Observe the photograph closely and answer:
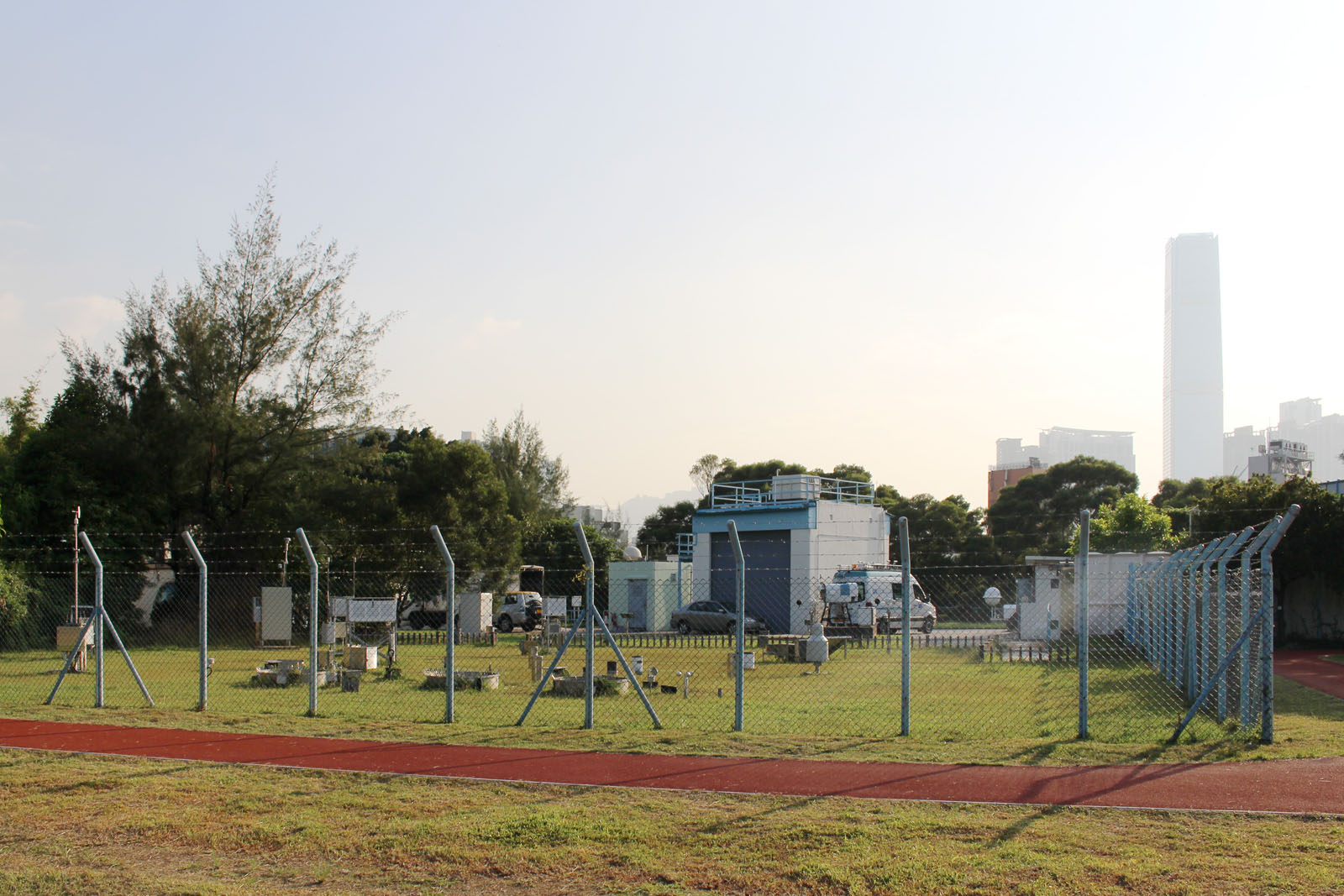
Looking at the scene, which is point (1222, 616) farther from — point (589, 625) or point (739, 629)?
point (589, 625)

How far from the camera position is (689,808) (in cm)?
→ 802

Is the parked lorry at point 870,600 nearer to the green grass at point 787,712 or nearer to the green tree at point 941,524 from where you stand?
the green grass at point 787,712

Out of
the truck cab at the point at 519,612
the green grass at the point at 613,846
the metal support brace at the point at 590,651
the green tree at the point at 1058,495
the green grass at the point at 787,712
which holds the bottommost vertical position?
the truck cab at the point at 519,612

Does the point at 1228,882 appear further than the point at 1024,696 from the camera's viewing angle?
No

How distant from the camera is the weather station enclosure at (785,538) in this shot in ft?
130

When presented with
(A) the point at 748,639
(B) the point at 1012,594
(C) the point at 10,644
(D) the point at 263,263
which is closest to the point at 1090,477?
(B) the point at 1012,594

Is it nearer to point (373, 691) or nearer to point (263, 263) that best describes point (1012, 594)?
point (373, 691)

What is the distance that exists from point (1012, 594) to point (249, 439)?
26574mm

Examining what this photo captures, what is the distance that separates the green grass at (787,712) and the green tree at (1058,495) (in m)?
44.3

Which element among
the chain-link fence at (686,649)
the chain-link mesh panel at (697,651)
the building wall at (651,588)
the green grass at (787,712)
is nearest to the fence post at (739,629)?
the chain-link fence at (686,649)

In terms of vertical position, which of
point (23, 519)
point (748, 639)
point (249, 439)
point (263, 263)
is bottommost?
point (748, 639)

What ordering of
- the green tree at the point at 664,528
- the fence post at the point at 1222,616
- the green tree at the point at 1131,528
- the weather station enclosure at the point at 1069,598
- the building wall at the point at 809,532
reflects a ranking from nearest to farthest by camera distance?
the fence post at the point at 1222,616 → the weather station enclosure at the point at 1069,598 → the green tree at the point at 1131,528 → the building wall at the point at 809,532 → the green tree at the point at 664,528

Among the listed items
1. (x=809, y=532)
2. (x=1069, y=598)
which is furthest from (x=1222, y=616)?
(x=809, y=532)

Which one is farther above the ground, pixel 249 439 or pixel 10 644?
pixel 249 439
